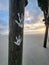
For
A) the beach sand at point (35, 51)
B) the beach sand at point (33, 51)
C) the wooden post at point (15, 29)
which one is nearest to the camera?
the wooden post at point (15, 29)

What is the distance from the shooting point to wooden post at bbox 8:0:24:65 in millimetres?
1033

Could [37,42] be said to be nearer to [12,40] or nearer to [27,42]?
[27,42]

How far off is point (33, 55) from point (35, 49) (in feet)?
0.35

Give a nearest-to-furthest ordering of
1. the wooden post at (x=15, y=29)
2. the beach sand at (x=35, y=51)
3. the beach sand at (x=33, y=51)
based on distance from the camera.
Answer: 1. the wooden post at (x=15, y=29)
2. the beach sand at (x=33, y=51)
3. the beach sand at (x=35, y=51)

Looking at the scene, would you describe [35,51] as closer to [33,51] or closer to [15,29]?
[33,51]

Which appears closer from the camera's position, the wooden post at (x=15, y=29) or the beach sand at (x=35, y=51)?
the wooden post at (x=15, y=29)

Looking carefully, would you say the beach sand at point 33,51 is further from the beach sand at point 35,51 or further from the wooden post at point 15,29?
the wooden post at point 15,29

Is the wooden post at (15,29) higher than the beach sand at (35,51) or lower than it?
higher

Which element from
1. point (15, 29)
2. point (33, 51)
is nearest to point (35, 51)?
point (33, 51)

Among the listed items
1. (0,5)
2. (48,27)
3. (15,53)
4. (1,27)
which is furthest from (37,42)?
(15,53)

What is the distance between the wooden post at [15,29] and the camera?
1.03 m

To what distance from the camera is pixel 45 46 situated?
6.83ft

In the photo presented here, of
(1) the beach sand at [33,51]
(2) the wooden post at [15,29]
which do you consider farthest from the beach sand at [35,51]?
(2) the wooden post at [15,29]

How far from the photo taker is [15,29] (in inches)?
41.6
